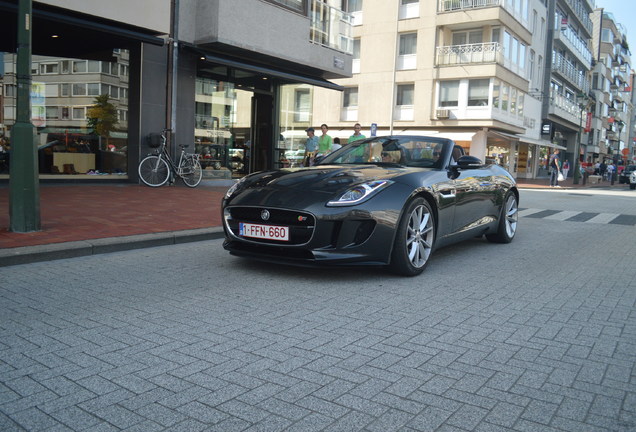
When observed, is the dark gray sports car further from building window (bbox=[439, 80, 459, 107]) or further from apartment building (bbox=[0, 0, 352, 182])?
building window (bbox=[439, 80, 459, 107])

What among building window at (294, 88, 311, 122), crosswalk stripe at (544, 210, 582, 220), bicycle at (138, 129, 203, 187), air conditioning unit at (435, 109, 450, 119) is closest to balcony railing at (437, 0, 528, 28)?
air conditioning unit at (435, 109, 450, 119)

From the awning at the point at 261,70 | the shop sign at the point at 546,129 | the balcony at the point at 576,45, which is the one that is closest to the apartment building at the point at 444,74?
the shop sign at the point at 546,129

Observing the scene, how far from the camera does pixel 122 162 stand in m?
13.9

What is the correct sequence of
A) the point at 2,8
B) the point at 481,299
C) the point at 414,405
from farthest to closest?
the point at 2,8
the point at 481,299
the point at 414,405

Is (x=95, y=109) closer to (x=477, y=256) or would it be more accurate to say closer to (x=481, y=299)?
(x=477, y=256)

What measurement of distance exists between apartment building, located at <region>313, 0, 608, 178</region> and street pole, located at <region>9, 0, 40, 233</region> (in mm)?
28242

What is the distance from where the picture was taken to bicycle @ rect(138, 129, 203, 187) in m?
13.4

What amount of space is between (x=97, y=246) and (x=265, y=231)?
2.25 metres

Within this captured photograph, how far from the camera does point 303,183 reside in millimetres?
5344

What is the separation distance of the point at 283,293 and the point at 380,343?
1377 mm

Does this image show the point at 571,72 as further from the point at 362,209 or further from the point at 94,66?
the point at 362,209

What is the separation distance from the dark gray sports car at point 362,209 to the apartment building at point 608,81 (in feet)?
197

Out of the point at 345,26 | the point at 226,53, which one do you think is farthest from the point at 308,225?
the point at 345,26

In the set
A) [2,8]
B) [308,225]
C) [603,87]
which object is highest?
[603,87]
